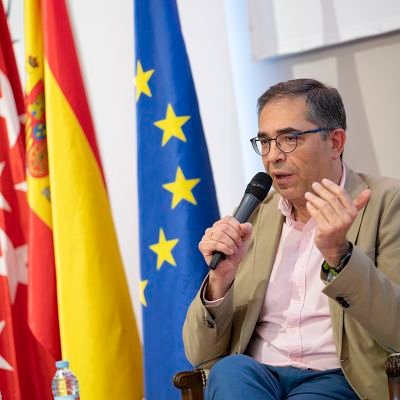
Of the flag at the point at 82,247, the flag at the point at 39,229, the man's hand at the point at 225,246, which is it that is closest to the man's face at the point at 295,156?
the man's hand at the point at 225,246

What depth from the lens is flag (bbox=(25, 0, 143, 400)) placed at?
2.98 m

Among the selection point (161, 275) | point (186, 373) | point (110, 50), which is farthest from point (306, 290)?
point (110, 50)

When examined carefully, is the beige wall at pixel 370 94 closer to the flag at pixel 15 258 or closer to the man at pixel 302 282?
the man at pixel 302 282

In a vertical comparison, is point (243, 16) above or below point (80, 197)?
above

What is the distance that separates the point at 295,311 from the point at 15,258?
1491 mm

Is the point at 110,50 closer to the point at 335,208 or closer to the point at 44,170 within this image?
the point at 44,170

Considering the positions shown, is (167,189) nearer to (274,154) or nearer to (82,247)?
(82,247)

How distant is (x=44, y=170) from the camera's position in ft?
10.3

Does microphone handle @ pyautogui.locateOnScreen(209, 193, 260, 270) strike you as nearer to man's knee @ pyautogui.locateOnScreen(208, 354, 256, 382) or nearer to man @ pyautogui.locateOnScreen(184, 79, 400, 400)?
man @ pyautogui.locateOnScreen(184, 79, 400, 400)

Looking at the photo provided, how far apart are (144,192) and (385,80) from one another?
103 cm

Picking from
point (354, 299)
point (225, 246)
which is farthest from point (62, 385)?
point (354, 299)

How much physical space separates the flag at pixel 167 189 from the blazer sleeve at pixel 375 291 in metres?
0.93

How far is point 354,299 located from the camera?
187 centimetres

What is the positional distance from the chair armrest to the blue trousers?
14cm
